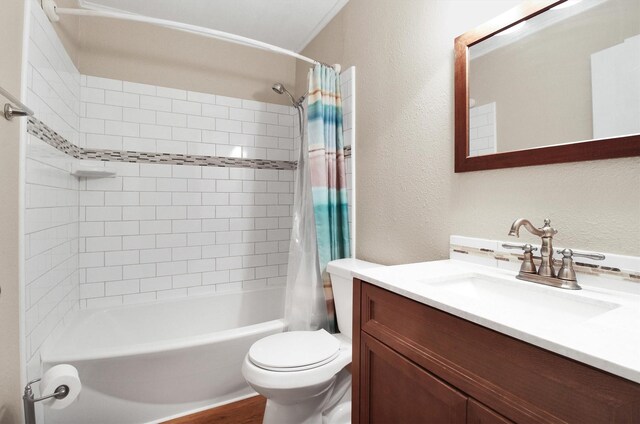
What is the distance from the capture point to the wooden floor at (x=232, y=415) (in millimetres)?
1639

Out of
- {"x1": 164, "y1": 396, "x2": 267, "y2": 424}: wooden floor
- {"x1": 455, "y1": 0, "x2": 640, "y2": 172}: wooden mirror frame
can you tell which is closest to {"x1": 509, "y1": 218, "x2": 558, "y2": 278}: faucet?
{"x1": 455, "y1": 0, "x2": 640, "y2": 172}: wooden mirror frame

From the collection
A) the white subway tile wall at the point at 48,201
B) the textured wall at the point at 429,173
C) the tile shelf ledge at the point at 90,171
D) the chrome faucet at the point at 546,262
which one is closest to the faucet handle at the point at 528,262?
the chrome faucet at the point at 546,262

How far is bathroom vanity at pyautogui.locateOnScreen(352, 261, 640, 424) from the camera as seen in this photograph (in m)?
0.49

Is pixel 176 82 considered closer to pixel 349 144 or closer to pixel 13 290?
pixel 349 144

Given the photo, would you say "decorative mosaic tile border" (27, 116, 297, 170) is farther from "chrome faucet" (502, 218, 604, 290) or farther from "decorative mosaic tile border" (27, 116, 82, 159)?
"chrome faucet" (502, 218, 604, 290)

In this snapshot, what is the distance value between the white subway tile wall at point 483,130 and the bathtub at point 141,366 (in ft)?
4.44

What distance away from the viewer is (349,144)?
191cm

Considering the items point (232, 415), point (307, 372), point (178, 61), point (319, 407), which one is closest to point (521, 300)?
point (307, 372)

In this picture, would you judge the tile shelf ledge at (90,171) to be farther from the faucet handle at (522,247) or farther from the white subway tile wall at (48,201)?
the faucet handle at (522,247)

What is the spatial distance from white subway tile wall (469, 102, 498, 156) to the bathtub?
1354 millimetres

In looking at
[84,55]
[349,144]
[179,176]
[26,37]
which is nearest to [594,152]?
[349,144]

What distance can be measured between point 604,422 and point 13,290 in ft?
5.67

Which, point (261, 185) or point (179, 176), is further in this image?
point (261, 185)

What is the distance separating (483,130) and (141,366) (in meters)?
1.86
